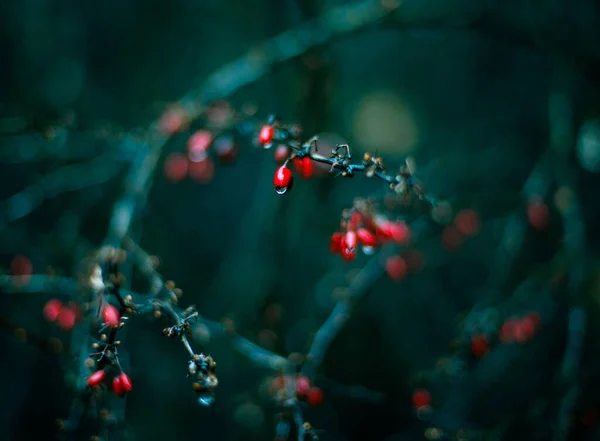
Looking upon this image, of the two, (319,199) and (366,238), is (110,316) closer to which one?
(366,238)

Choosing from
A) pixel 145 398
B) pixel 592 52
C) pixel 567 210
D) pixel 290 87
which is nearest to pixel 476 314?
pixel 567 210

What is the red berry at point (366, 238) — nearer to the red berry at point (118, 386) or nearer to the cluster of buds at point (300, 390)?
the cluster of buds at point (300, 390)

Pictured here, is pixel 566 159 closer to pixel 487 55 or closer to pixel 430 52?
pixel 487 55

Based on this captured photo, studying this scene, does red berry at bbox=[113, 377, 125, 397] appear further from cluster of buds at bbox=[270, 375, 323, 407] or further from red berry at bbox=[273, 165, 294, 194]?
red berry at bbox=[273, 165, 294, 194]

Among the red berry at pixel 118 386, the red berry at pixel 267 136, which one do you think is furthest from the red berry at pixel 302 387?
the red berry at pixel 267 136

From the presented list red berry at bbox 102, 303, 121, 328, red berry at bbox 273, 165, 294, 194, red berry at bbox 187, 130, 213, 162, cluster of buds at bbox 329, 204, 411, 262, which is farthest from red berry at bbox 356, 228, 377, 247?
red berry at bbox 187, 130, 213, 162
